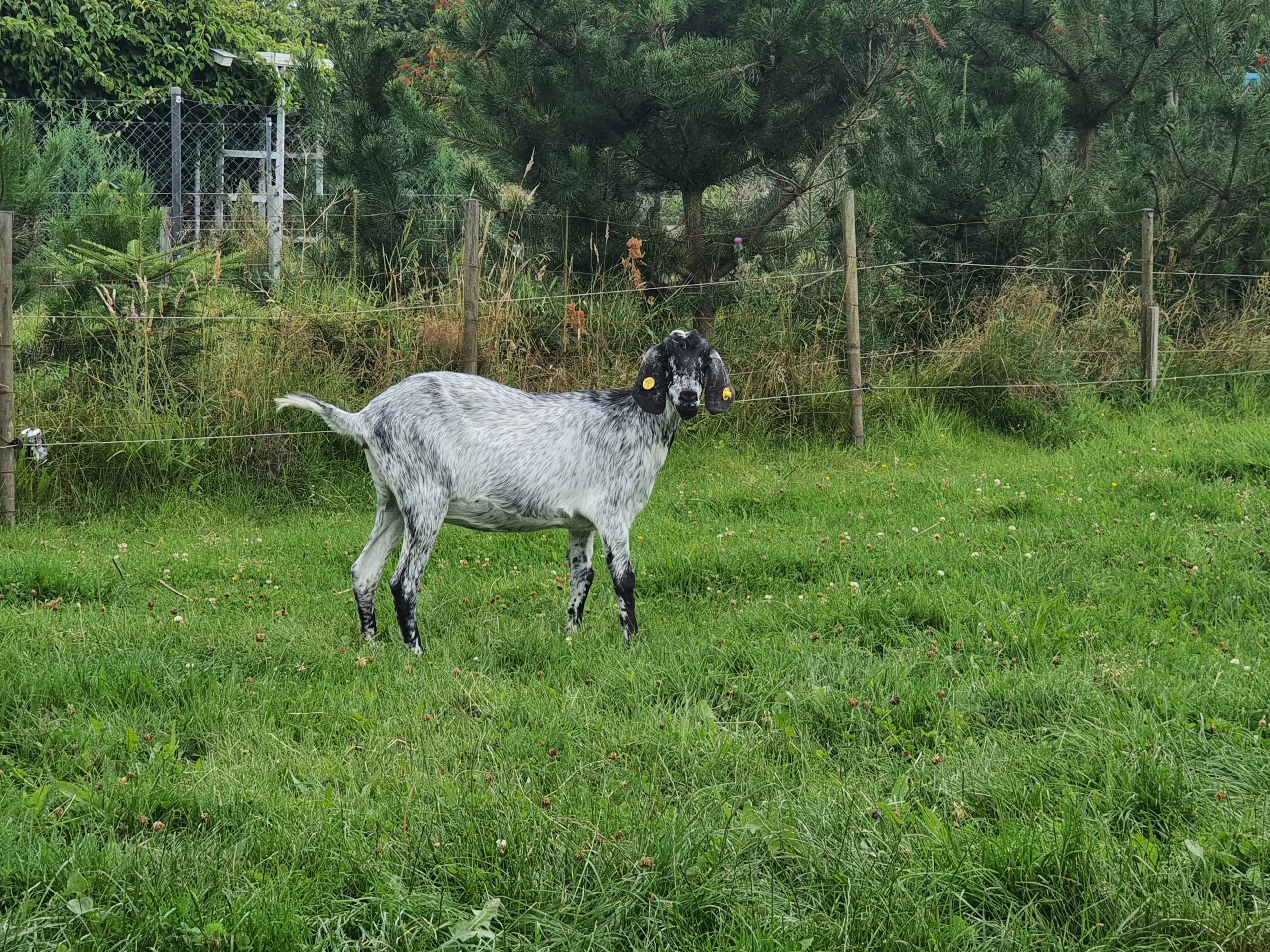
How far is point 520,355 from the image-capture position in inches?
381

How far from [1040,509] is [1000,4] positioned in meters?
7.21

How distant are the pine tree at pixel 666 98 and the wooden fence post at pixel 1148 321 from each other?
9.04 feet

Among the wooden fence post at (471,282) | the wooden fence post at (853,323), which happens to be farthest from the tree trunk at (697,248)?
the wooden fence post at (471,282)

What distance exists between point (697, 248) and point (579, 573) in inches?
237

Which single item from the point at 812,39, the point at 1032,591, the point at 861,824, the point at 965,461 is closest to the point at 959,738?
the point at 861,824

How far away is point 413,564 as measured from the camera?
5.69 meters

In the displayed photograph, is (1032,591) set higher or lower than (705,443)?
lower

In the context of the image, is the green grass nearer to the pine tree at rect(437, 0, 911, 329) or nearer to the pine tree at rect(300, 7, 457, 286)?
the pine tree at rect(300, 7, 457, 286)

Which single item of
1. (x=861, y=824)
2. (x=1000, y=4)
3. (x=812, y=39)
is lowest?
(x=861, y=824)

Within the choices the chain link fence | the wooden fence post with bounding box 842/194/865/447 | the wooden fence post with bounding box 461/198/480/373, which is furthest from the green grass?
the chain link fence

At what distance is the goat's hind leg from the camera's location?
19.3 feet

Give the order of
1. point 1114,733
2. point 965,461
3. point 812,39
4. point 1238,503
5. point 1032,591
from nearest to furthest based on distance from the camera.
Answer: point 1114,733 < point 1032,591 < point 1238,503 < point 965,461 < point 812,39

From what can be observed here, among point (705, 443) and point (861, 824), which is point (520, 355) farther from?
point (861, 824)

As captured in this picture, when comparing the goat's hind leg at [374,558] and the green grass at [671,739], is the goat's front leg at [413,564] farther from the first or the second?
the goat's hind leg at [374,558]
